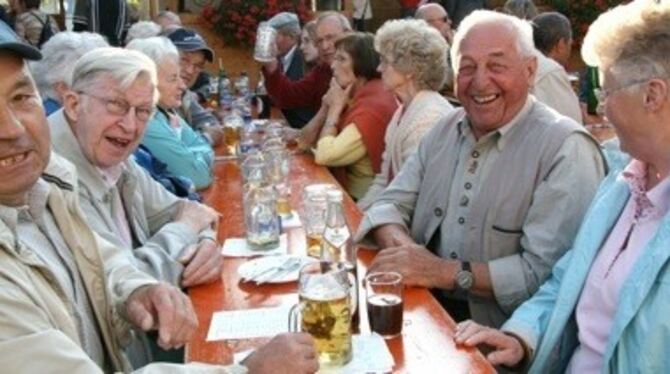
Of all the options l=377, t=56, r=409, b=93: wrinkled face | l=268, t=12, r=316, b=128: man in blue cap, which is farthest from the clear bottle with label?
l=268, t=12, r=316, b=128: man in blue cap

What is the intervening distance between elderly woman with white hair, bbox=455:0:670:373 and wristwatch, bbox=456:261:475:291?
17 centimetres

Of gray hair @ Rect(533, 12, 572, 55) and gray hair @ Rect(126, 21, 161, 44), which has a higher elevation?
gray hair @ Rect(533, 12, 572, 55)

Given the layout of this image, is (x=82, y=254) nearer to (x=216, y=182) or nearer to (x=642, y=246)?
(x=642, y=246)

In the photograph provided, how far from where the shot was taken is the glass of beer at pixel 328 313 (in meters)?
1.47

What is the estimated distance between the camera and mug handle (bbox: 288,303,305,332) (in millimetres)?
1552

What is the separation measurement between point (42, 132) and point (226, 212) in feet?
4.58

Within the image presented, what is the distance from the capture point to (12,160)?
140 cm

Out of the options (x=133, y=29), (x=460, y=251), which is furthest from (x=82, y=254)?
(x=133, y=29)

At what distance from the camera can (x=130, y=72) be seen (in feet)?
7.77

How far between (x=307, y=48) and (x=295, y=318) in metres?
5.04

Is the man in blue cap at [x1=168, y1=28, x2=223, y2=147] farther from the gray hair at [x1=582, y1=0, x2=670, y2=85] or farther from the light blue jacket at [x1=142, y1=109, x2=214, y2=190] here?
the gray hair at [x1=582, y1=0, x2=670, y2=85]

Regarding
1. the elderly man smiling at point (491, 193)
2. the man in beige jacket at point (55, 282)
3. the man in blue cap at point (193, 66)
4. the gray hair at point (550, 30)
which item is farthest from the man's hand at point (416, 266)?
the gray hair at point (550, 30)

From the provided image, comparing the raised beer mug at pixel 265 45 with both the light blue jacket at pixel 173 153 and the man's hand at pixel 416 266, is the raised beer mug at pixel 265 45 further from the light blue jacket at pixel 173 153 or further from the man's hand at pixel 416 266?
the man's hand at pixel 416 266

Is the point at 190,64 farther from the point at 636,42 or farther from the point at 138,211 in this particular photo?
the point at 636,42
